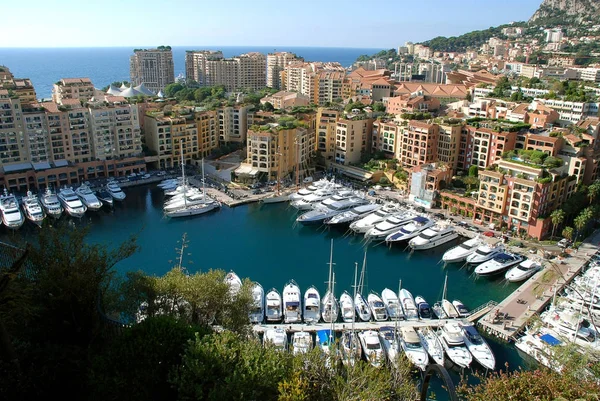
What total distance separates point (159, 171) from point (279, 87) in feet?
182

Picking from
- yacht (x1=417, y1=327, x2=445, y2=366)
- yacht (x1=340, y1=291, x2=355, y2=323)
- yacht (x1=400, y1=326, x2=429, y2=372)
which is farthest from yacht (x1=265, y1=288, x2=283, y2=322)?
yacht (x1=417, y1=327, x2=445, y2=366)

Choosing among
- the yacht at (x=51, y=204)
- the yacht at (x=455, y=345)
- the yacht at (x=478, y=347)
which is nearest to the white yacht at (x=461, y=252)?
the yacht at (x=478, y=347)

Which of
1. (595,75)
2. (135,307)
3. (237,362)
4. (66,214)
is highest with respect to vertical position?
(595,75)

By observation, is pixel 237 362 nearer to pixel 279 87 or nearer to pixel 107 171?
pixel 107 171

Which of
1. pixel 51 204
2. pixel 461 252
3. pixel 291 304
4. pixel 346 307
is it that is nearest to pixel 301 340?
pixel 291 304

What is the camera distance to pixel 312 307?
79.0ft

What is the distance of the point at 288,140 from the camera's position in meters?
45.1

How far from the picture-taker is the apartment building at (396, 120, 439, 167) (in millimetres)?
42338

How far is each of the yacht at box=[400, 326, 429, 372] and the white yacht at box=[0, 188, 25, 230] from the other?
27721 millimetres

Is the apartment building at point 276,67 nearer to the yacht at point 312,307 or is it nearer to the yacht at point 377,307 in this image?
the yacht at point 312,307

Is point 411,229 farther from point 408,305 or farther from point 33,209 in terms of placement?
point 33,209

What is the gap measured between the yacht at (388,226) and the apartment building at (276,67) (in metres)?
66.2

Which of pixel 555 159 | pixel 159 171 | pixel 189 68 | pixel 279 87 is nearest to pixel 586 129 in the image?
pixel 555 159

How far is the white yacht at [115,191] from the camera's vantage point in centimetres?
4028
